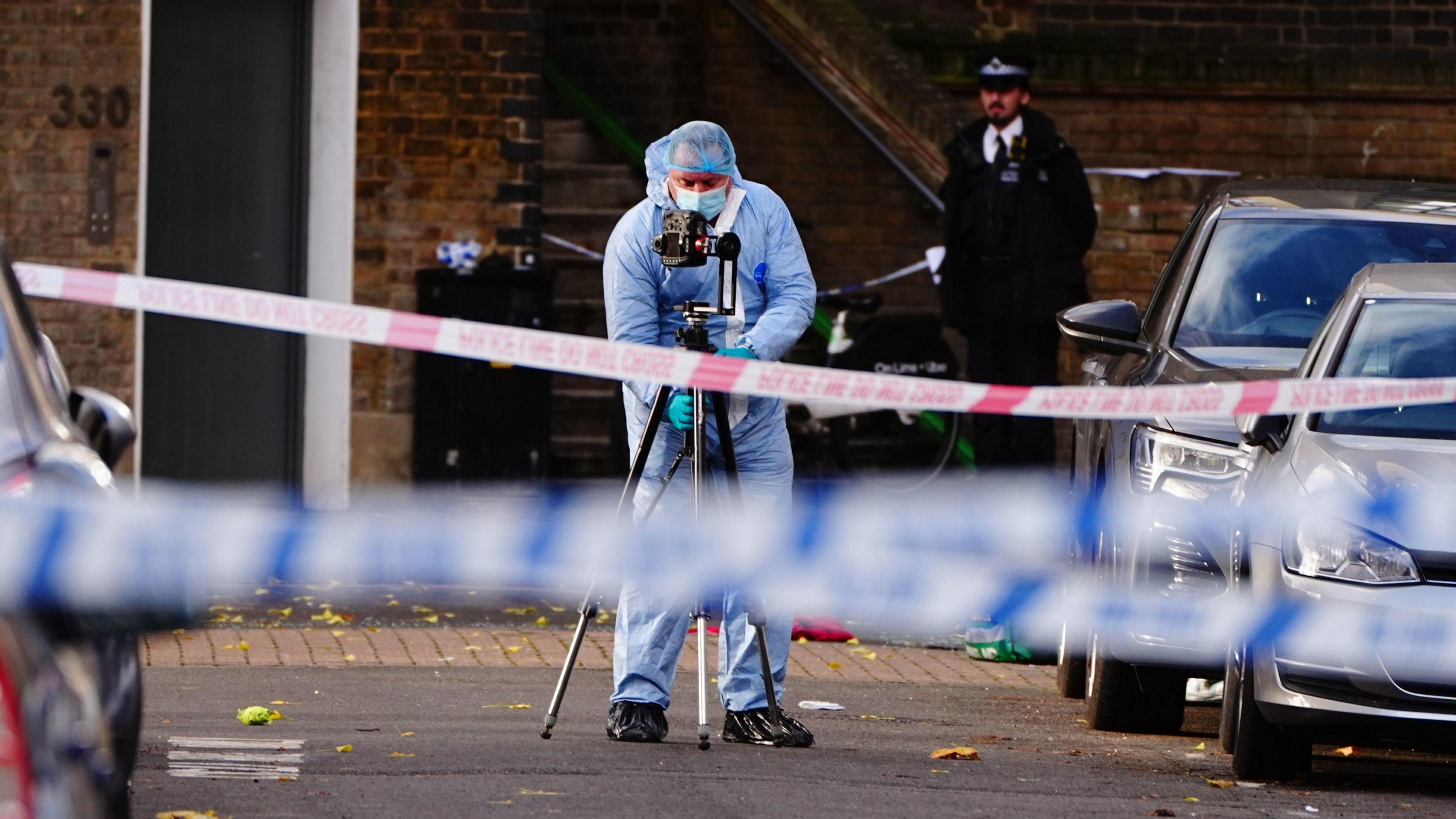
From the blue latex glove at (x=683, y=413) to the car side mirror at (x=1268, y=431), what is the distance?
1.66 metres

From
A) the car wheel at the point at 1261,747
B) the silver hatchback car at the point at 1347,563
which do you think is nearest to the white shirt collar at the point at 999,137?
the silver hatchback car at the point at 1347,563

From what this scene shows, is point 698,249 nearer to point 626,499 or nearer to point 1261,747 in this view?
point 626,499

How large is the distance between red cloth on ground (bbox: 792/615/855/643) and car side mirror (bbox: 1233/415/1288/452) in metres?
3.59

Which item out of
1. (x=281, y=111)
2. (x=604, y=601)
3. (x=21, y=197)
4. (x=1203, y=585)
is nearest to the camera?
(x=1203, y=585)

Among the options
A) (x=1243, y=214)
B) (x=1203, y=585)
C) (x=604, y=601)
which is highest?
(x=1243, y=214)

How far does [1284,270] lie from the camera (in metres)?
8.95

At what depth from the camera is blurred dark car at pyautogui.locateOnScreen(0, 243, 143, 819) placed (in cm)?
442

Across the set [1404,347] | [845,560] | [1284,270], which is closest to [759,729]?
[1404,347]

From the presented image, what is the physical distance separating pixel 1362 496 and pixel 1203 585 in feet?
3.09

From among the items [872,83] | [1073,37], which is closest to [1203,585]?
[872,83]

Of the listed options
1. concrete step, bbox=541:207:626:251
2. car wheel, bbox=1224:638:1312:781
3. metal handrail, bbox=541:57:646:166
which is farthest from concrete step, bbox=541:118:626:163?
car wheel, bbox=1224:638:1312:781

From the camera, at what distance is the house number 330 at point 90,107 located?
520 inches

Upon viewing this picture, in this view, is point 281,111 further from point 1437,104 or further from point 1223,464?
point 1437,104

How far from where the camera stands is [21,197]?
1320cm
